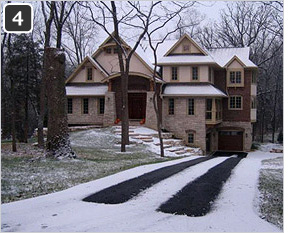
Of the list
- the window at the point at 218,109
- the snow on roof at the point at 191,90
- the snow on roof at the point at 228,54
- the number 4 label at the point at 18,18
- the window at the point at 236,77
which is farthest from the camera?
the snow on roof at the point at 228,54

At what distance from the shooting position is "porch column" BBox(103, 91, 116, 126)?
24.7 meters

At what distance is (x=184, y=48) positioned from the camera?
83.0 ft

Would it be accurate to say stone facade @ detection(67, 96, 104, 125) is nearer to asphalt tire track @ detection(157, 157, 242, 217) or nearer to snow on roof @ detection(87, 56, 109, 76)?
snow on roof @ detection(87, 56, 109, 76)

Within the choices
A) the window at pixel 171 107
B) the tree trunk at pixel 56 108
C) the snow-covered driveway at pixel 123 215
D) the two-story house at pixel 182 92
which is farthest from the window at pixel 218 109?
the snow-covered driveway at pixel 123 215

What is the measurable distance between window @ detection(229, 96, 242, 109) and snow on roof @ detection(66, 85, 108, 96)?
31.5ft

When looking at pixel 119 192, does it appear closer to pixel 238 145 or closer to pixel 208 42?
pixel 238 145

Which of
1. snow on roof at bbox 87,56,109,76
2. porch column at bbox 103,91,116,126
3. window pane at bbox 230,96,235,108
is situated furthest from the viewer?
window pane at bbox 230,96,235,108

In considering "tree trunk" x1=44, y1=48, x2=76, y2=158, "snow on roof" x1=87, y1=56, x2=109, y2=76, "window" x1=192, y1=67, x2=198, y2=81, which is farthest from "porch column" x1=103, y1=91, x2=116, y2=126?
"tree trunk" x1=44, y1=48, x2=76, y2=158

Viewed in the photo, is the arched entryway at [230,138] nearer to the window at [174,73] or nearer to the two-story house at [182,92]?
the two-story house at [182,92]

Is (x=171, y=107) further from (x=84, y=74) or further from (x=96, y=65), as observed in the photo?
(x=84, y=74)

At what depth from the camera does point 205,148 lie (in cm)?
2427

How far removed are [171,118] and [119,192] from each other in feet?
59.1

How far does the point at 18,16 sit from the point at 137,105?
871 inches

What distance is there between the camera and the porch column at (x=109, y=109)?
81.0 feet
